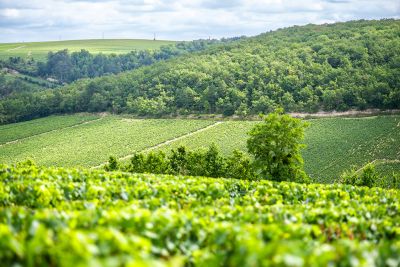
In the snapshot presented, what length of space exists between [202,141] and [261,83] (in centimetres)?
4089

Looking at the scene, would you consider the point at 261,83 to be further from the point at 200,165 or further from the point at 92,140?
the point at 200,165

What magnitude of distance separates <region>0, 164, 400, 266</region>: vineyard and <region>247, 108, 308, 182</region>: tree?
18492mm

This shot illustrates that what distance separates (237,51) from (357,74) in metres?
56.6

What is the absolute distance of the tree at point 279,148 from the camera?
41531 millimetres

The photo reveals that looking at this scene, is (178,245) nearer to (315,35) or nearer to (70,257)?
(70,257)

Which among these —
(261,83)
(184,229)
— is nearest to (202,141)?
(261,83)

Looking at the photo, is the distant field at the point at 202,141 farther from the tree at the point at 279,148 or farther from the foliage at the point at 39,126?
the tree at the point at 279,148

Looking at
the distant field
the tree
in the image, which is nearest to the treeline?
the tree

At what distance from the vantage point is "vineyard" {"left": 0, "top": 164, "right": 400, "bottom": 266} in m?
8.52

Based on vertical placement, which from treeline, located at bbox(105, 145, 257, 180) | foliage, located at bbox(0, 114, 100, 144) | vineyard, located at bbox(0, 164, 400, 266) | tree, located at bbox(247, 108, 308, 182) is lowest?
foliage, located at bbox(0, 114, 100, 144)

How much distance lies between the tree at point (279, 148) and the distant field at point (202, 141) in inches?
783

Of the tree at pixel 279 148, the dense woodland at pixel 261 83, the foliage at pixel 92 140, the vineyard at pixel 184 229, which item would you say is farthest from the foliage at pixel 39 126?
the vineyard at pixel 184 229

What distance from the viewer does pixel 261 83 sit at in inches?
4766

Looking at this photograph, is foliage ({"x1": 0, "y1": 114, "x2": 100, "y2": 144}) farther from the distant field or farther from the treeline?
the treeline
